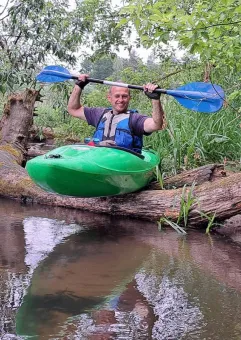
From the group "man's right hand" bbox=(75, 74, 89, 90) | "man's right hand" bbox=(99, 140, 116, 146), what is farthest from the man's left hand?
"man's right hand" bbox=(75, 74, 89, 90)

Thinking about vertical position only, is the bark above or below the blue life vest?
below

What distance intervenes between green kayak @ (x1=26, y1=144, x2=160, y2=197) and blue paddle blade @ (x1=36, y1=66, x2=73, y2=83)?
106 cm

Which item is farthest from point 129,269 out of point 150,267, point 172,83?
point 172,83

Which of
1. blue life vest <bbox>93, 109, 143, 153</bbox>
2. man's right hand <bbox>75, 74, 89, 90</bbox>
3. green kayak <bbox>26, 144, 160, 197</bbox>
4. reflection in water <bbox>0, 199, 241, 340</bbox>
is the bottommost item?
reflection in water <bbox>0, 199, 241, 340</bbox>

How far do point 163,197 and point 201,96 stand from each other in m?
1.03

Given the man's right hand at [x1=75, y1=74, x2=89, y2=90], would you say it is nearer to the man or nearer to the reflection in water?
the man

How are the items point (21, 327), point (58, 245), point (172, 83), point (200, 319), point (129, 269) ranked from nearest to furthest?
1. point (21, 327)
2. point (200, 319)
3. point (129, 269)
4. point (58, 245)
5. point (172, 83)

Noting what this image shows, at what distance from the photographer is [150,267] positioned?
3240 mm

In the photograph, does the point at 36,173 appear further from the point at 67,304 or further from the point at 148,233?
the point at 67,304

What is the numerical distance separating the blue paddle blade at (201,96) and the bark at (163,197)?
0.60 metres

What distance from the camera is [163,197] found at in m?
4.59

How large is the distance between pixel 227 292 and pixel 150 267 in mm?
639

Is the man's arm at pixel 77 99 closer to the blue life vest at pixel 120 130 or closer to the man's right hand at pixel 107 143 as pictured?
the blue life vest at pixel 120 130

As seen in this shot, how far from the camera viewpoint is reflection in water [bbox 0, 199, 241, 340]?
7.16ft
